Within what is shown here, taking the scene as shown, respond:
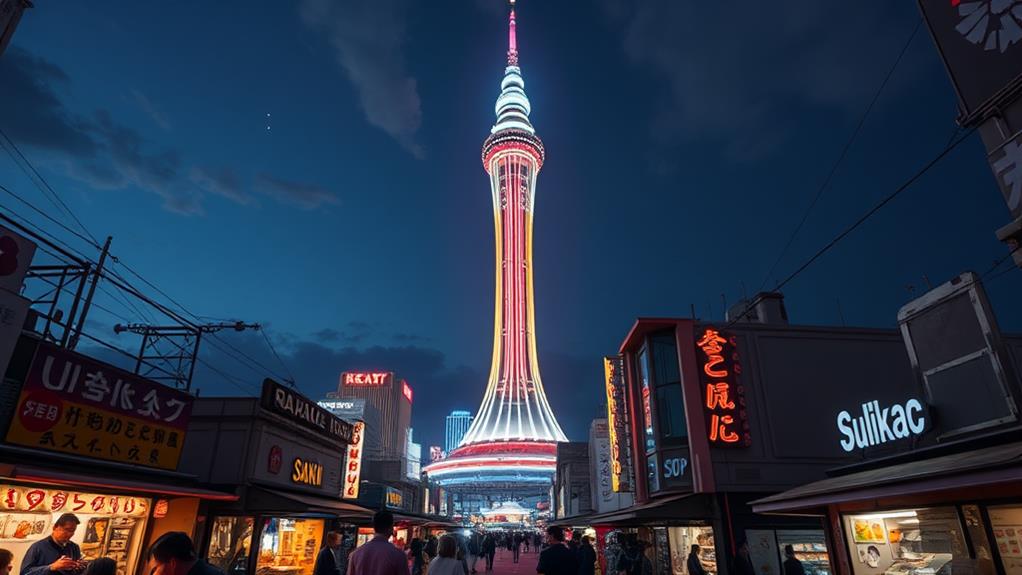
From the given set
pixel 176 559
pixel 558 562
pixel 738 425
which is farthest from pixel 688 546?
pixel 176 559

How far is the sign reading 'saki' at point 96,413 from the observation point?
921cm

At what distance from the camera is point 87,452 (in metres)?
10.2

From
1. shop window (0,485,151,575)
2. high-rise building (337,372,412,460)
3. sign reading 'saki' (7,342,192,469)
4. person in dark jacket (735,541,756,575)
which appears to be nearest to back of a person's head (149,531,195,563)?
shop window (0,485,151,575)

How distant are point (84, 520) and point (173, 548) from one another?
31.1 ft

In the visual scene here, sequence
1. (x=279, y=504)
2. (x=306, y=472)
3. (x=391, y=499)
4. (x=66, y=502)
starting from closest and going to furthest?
(x=66, y=502) < (x=279, y=504) < (x=306, y=472) < (x=391, y=499)

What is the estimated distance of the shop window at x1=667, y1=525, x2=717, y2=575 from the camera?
1625cm

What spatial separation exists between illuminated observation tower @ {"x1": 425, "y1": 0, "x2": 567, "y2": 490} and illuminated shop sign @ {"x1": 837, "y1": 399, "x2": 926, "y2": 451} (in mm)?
65790

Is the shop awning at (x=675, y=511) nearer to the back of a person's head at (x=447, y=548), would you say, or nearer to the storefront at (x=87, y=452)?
the back of a person's head at (x=447, y=548)

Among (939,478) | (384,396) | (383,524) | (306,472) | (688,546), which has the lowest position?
(688,546)

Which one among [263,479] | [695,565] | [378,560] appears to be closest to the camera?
[378,560]

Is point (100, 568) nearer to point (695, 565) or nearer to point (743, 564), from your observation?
point (743, 564)

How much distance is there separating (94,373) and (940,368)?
16.5 metres

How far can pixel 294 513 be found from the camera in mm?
14789

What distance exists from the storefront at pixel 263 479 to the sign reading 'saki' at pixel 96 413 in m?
Result: 2.84
